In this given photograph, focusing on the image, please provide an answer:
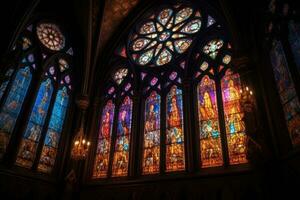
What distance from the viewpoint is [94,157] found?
12.4m

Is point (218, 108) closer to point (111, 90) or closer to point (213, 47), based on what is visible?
point (213, 47)

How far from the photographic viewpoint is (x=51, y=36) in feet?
45.8

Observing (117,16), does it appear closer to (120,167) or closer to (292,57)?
(120,167)

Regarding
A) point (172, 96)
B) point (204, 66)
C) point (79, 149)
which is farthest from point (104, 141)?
point (204, 66)

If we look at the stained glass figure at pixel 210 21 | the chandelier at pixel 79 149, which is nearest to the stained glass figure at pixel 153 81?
the stained glass figure at pixel 210 21

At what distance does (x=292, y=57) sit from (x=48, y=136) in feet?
31.4

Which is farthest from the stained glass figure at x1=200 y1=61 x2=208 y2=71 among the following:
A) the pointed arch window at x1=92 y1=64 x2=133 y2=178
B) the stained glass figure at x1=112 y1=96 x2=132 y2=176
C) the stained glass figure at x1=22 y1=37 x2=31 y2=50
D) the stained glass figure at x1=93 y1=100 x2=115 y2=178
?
the stained glass figure at x1=22 y1=37 x2=31 y2=50

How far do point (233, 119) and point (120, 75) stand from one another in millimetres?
6222

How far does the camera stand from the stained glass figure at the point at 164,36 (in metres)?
13.3

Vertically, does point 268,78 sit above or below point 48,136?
above

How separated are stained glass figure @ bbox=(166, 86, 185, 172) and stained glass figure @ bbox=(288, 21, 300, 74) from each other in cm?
451

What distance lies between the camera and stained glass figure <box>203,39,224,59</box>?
12.0 meters

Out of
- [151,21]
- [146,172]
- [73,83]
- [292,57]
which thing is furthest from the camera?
[151,21]

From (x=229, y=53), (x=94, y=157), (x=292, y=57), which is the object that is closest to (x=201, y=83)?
Answer: (x=229, y=53)
